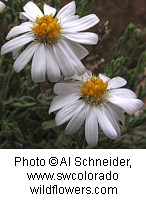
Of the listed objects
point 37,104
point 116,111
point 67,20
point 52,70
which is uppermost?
point 67,20

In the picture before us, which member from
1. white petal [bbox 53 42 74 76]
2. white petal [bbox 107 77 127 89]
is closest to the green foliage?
white petal [bbox 107 77 127 89]

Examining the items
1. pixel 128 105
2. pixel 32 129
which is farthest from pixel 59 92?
pixel 32 129

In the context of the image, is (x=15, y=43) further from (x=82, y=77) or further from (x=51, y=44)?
(x=82, y=77)

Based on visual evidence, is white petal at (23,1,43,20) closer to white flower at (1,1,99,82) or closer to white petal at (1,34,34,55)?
white flower at (1,1,99,82)

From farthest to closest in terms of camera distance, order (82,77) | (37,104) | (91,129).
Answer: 1. (37,104)
2. (82,77)
3. (91,129)

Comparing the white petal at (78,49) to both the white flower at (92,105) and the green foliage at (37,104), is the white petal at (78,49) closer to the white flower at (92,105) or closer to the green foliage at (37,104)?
the white flower at (92,105)

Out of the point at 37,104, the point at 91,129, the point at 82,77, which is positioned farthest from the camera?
the point at 37,104

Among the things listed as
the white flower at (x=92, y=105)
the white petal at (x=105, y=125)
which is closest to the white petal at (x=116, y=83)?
the white flower at (x=92, y=105)

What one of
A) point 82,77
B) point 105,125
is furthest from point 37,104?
point 105,125

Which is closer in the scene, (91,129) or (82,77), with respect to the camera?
(91,129)
